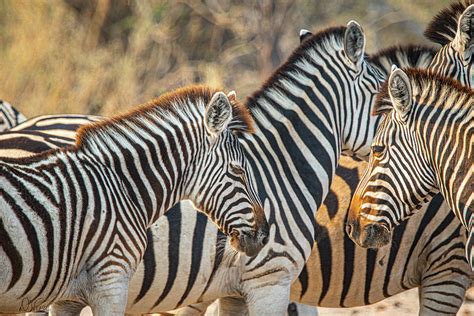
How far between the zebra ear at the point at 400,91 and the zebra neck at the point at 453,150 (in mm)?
162

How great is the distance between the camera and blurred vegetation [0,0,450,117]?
45.3 feet

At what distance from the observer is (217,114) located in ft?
19.0

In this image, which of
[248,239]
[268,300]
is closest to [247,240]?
[248,239]

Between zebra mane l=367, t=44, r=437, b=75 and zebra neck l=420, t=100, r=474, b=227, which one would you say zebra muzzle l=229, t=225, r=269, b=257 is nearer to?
zebra neck l=420, t=100, r=474, b=227

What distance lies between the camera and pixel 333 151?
6.88 m

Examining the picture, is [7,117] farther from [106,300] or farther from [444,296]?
[444,296]

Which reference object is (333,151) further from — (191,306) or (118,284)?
(118,284)

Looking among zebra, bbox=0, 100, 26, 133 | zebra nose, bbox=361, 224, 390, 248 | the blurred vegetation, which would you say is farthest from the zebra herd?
the blurred vegetation

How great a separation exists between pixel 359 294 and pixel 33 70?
8127 mm

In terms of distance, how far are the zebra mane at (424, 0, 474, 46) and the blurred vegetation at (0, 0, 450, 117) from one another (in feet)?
22.1

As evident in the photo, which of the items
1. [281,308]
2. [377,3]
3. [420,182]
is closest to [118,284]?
[281,308]

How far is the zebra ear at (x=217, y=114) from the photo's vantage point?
5734 millimetres

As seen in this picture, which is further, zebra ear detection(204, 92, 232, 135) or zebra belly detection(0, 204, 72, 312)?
zebra ear detection(204, 92, 232, 135)

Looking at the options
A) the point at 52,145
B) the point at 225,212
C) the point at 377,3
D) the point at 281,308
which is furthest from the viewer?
the point at 377,3
